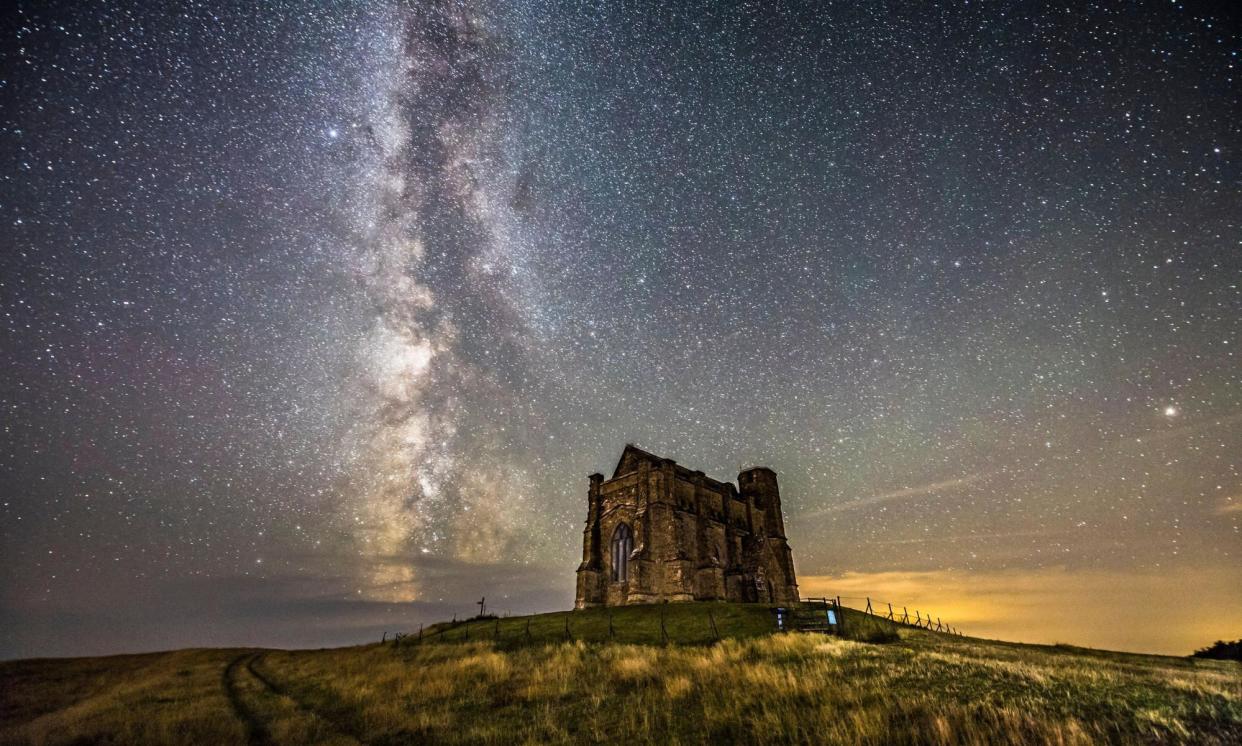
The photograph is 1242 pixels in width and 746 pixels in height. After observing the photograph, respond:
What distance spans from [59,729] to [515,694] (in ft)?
37.5

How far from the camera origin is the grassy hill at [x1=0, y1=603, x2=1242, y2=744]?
7.29 metres

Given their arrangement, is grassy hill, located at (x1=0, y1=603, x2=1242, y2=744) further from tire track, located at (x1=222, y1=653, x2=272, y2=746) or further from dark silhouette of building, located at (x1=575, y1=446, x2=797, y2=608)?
dark silhouette of building, located at (x1=575, y1=446, x2=797, y2=608)

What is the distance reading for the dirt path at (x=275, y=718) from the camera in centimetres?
991

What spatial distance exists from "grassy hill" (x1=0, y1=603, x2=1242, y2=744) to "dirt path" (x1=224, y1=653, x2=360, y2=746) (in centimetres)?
7

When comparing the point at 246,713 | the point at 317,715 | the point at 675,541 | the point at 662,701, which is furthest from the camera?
the point at 675,541

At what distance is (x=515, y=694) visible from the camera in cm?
1203

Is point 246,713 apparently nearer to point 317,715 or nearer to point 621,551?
point 317,715

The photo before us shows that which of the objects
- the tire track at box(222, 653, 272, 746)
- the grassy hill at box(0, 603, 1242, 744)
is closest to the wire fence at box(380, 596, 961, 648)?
the grassy hill at box(0, 603, 1242, 744)

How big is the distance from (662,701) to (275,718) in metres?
9.82

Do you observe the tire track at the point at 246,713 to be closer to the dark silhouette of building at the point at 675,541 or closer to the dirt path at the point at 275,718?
the dirt path at the point at 275,718

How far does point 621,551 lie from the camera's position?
3541 centimetres

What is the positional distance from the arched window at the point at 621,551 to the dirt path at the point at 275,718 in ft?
67.8

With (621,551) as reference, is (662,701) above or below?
below

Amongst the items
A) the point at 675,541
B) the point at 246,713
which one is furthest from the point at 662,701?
the point at 675,541
